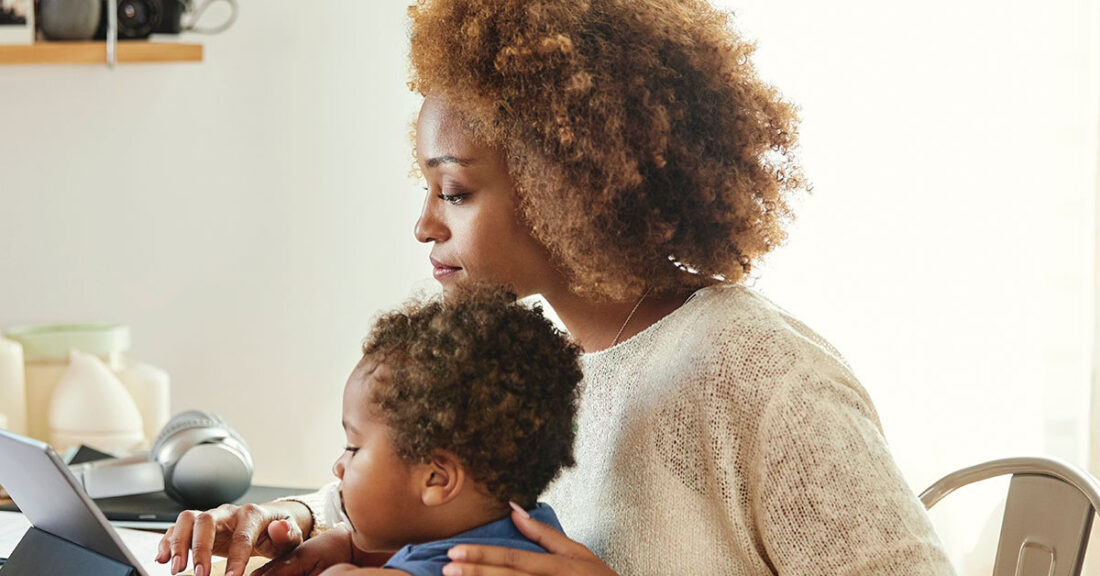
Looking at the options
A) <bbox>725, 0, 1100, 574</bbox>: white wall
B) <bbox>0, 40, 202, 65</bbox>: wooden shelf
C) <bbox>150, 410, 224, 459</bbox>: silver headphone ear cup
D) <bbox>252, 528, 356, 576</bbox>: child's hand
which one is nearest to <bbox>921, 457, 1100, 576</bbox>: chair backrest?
<bbox>252, 528, 356, 576</bbox>: child's hand

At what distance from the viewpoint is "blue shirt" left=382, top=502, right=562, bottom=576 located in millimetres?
838

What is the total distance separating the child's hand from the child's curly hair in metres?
0.18

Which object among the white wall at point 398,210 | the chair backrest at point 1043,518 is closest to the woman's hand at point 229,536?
the chair backrest at point 1043,518

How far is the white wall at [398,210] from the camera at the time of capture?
2.12 metres

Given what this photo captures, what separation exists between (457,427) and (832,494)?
0.91 ft

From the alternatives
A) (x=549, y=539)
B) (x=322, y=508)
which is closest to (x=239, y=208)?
(x=322, y=508)

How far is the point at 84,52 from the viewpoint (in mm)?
2322

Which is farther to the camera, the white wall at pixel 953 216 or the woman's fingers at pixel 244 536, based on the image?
the white wall at pixel 953 216

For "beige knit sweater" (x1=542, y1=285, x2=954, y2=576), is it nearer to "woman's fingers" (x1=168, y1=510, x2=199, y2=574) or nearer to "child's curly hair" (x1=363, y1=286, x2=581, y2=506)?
"child's curly hair" (x1=363, y1=286, x2=581, y2=506)

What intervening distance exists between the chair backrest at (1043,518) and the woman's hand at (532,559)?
0.61 m

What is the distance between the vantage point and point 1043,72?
6.83 feet

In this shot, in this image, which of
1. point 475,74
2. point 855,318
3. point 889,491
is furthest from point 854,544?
point 855,318

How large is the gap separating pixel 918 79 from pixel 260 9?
1.36m

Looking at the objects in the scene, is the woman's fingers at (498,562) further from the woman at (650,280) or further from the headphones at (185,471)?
the headphones at (185,471)
